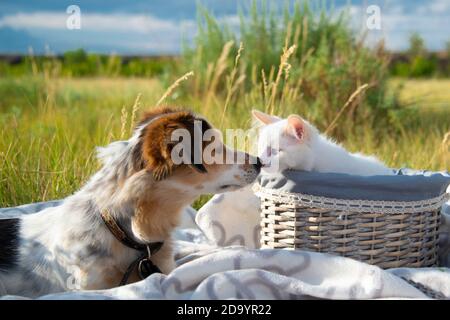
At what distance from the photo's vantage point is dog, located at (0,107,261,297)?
9.41 ft

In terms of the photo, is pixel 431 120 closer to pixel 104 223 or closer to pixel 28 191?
pixel 28 191

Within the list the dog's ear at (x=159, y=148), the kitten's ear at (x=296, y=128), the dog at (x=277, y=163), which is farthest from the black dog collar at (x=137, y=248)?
the kitten's ear at (x=296, y=128)

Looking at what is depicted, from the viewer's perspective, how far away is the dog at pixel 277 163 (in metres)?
3.35

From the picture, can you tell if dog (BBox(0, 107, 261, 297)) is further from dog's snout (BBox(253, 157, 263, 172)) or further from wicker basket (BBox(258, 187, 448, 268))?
wicker basket (BBox(258, 187, 448, 268))

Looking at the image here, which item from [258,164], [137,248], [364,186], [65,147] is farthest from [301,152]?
[65,147]

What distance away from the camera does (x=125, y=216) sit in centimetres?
291

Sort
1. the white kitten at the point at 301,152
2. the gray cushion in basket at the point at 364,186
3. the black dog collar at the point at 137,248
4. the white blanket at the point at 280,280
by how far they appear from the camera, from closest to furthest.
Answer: the white blanket at the point at 280,280, the black dog collar at the point at 137,248, the gray cushion in basket at the point at 364,186, the white kitten at the point at 301,152

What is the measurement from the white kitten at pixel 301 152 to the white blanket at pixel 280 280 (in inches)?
24.5

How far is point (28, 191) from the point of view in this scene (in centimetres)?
470

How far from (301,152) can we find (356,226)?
1.72 ft

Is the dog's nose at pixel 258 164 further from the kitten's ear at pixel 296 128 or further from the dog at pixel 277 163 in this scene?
the kitten's ear at pixel 296 128

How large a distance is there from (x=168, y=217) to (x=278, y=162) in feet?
2.34

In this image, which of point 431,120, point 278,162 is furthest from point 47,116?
point 431,120

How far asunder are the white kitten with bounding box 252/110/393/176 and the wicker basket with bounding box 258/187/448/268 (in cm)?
21
